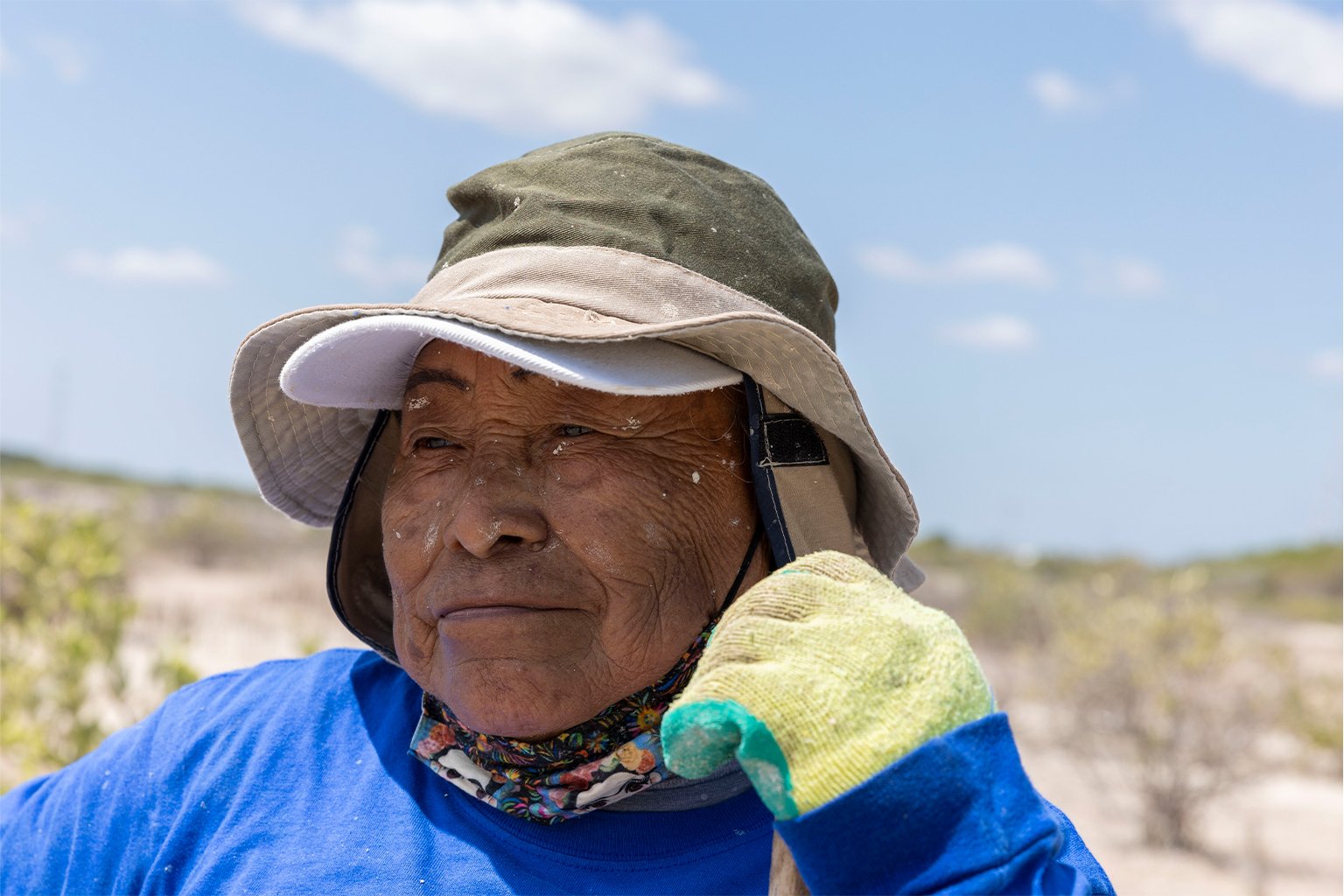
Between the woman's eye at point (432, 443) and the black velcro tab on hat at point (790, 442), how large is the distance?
0.52 m

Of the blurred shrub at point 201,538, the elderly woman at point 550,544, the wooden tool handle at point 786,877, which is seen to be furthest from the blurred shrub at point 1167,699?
the blurred shrub at point 201,538

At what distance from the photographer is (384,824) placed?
6.52 ft

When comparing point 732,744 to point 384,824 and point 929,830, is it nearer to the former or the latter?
point 929,830

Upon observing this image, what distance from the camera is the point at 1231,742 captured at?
9141 mm

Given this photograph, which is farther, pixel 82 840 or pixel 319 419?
pixel 319 419

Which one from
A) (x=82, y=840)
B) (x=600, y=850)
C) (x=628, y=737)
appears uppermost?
(x=628, y=737)

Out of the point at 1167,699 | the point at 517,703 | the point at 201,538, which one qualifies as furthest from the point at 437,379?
the point at 201,538

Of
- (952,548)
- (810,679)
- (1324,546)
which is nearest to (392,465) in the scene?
(810,679)

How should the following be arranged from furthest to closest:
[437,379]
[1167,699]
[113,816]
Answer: [1167,699]
[113,816]
[437,379]

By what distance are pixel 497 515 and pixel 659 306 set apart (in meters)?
0.40

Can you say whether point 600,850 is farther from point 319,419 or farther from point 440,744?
point 319,419

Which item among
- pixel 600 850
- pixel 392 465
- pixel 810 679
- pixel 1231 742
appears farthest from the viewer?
pixel 1231 742

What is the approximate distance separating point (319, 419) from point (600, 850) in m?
1.01

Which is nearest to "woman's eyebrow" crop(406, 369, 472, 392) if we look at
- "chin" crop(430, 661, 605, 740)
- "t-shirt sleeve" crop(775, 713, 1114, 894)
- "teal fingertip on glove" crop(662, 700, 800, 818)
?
"chin" crop(430, 661, 605, 740)
